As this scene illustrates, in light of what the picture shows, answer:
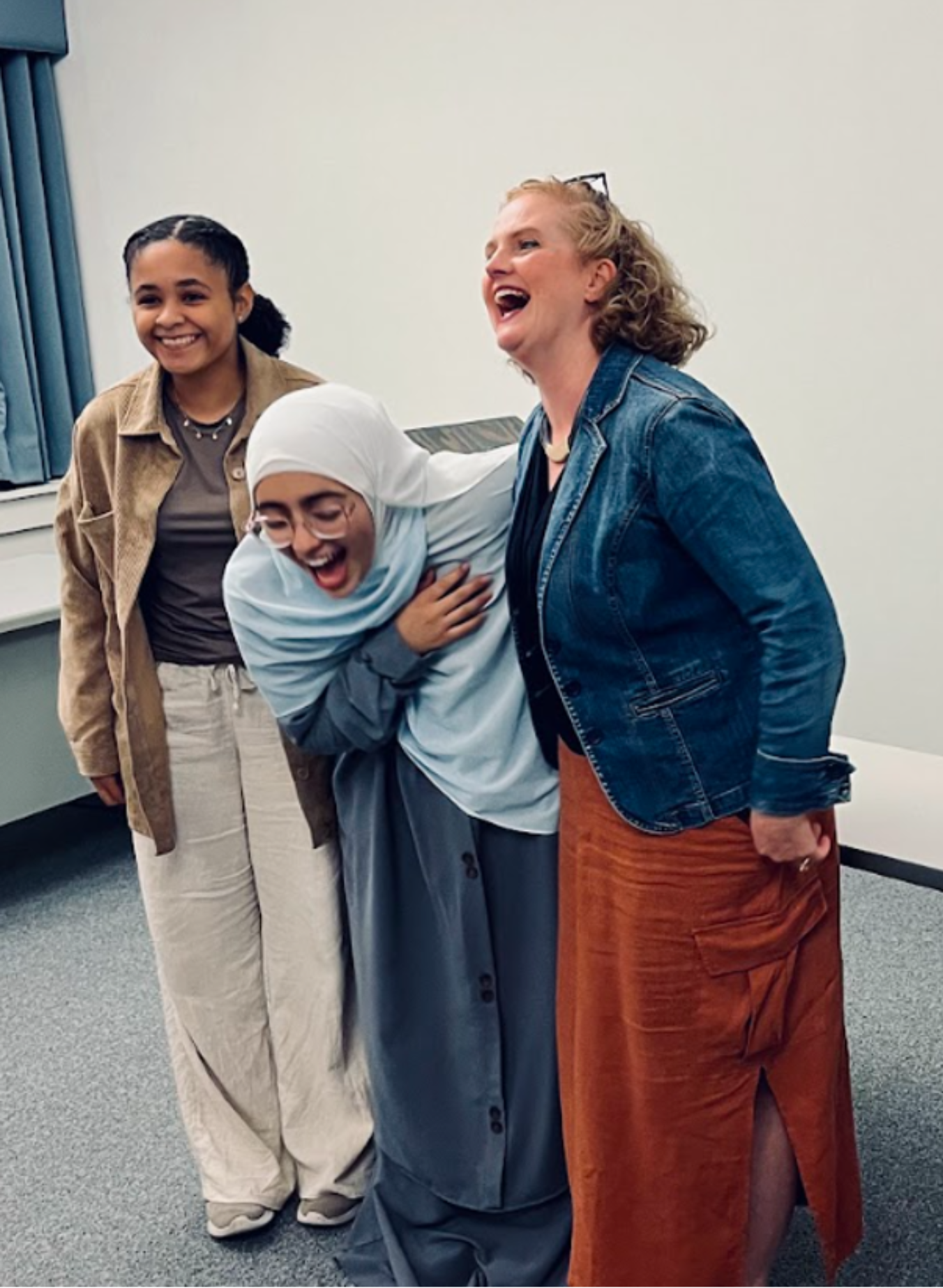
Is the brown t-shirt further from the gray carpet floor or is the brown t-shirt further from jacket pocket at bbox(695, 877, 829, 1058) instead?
the gray carpet floor

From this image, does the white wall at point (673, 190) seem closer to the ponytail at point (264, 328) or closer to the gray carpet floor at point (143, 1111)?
the gray carpet floor at point (143, 1111)

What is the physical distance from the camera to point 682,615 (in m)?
1.35

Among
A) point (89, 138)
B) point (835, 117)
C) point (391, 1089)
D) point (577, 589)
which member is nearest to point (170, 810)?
point (391, 1089)

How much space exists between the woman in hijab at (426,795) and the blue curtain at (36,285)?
2.57 metres

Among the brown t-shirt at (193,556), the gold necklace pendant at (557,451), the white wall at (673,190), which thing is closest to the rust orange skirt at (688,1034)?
the gold necklace pendant at (557,451)

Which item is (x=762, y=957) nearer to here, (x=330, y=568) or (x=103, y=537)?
(x=330, y=568)

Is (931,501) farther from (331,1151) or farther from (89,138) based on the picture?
(89,138)

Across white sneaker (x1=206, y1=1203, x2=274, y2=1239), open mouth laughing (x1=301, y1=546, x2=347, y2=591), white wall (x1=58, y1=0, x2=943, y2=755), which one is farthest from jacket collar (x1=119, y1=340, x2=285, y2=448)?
white wall (x1=58, y1=0, x2=943, y2=755)

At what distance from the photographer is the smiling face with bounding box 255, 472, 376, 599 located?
1.49 m

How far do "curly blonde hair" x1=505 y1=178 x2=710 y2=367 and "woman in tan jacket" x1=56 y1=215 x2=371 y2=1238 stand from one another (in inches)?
21.7

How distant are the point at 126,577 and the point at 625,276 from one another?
2.64 feet

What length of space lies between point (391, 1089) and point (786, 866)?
2.24ft

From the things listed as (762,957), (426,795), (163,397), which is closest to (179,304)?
(163,397)

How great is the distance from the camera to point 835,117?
2.64 m
